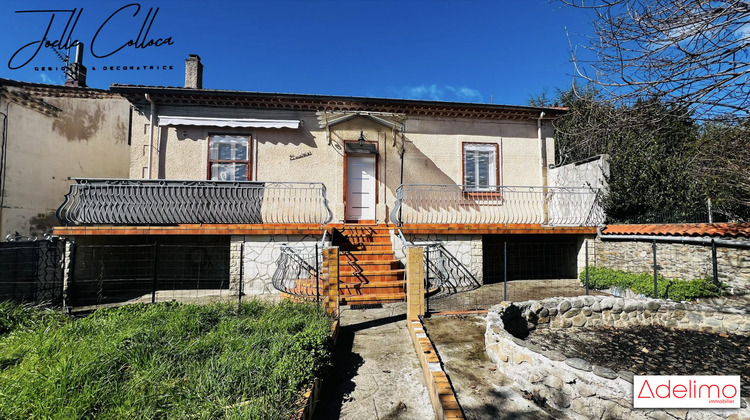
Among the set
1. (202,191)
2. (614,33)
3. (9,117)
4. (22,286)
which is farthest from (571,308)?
(9,117)

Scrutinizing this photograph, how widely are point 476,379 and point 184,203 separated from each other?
7.73 m

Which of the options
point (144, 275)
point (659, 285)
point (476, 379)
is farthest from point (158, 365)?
point (659, 285)

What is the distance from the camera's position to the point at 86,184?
7.20m

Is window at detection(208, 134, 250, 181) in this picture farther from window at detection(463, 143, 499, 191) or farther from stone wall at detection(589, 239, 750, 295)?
stone wall at detection(589, 239, 750, 295)

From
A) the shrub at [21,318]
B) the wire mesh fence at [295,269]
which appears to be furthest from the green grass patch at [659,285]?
the shrub at [21,318]

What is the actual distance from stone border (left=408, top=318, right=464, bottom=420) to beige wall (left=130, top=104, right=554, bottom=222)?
17.9ft

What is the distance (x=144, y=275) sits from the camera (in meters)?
7.89

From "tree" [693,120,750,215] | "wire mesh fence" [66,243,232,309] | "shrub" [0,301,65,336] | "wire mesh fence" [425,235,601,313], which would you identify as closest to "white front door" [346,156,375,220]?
"wire mesh fence" [425,235,601,313]

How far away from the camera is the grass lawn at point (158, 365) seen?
214 cm

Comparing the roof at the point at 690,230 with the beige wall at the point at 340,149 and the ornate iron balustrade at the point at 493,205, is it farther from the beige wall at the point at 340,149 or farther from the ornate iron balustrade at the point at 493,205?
the beige wall at the point at 340,149

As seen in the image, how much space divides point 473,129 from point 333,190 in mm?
4890

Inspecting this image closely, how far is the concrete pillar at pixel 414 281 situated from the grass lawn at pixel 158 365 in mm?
1459

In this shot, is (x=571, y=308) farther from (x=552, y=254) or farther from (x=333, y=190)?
(x=333, y=190)

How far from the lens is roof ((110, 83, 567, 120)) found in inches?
324
